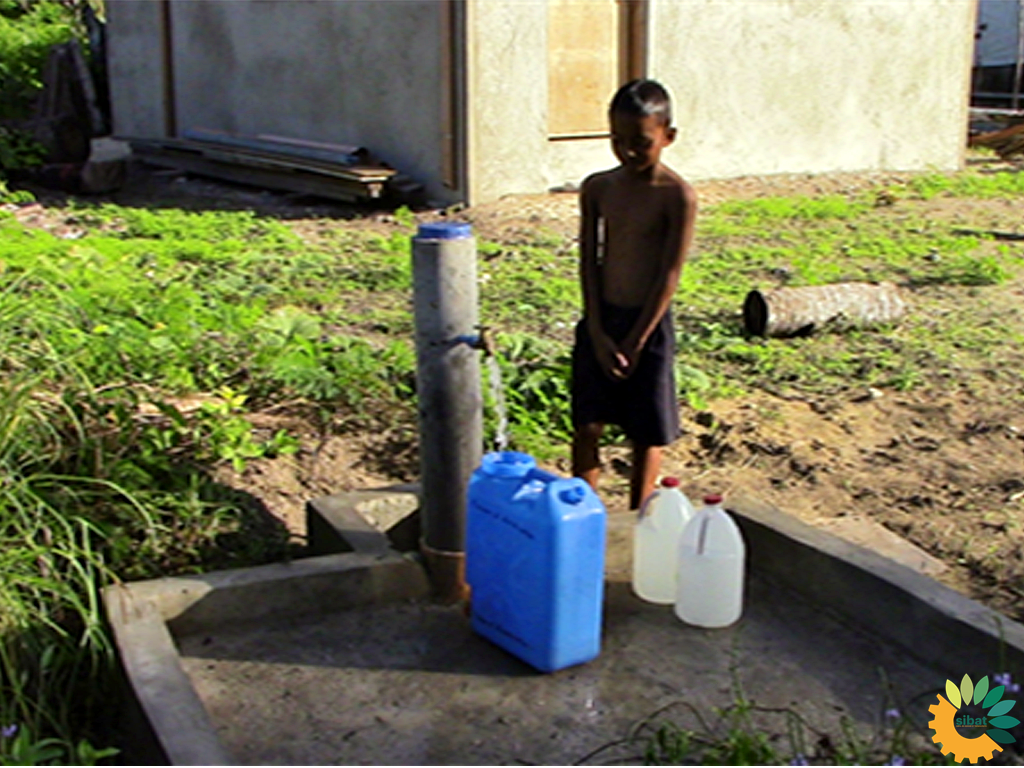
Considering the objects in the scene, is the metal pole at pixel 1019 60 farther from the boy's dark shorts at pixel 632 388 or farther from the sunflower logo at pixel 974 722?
the sunflower logo at pixel 974 722

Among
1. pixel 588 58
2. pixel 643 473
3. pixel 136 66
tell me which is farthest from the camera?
pixel 136 66

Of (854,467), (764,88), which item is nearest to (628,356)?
(854,467)

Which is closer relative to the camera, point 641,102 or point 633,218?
point 641,102

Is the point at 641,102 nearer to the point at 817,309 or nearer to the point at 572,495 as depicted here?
the point at 572,495

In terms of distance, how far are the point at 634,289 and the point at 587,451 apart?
0.55 metres

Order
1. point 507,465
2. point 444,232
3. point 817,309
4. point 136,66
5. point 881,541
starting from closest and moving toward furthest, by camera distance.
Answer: point 507,465 < point 444,232 < point 881,541 < point 817,309 < point 136,66

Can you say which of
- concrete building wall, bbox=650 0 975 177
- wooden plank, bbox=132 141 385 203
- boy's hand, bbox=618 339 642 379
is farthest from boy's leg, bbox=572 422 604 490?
concrete building wall, bbox=650 0 975 177

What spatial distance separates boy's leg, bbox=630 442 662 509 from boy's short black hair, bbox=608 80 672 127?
3.39ft

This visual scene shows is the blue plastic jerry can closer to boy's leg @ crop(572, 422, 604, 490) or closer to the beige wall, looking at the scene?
boy's leg @ crop(572, 422, 604, 490)

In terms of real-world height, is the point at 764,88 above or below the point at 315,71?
below

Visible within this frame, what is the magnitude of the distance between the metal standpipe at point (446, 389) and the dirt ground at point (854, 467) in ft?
2.66

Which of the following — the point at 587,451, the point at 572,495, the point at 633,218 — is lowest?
the point at 587,451

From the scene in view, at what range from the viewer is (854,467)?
16.5ft

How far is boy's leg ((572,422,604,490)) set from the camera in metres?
4.02
